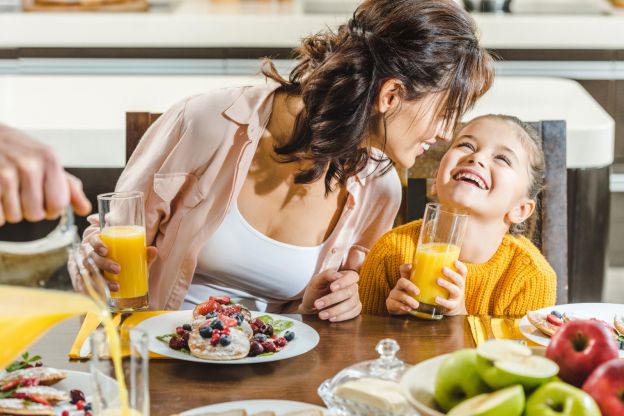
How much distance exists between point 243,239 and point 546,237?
66cm

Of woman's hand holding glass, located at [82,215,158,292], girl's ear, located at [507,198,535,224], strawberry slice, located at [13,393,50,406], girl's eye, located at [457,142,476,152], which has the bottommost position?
strawberry slice, located at [13,393,50,406]

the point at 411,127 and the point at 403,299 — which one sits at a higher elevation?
the point at 411,127

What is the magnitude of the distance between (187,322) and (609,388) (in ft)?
2.49

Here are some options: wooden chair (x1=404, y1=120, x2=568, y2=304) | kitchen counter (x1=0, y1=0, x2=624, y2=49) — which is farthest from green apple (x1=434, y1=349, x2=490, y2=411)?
kitchen counter (x1=0, y1=0, x2=624, y2=49)

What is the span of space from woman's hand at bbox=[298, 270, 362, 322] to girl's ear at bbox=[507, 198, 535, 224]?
0.46 meters

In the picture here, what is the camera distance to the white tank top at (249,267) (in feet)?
6.46

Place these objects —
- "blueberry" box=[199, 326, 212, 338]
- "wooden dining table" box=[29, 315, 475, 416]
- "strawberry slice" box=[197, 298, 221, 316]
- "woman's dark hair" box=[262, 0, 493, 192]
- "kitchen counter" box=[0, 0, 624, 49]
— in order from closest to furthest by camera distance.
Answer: "wooden dining table" box=[29, 315, 475, 416] → "blueberry" box=[199, 326, 212, 338] → "strawberry slice" box=[197, 298, 221, 316] → "woman's dark hair" box=[262, 0, 493, 192] → "kitchen counter" box=[0, 0, 624, 49]

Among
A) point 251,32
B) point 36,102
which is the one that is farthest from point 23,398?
point 251,32

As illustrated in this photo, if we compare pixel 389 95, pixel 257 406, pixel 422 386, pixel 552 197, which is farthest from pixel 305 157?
pixel 422 386

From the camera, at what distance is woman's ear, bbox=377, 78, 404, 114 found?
183cm

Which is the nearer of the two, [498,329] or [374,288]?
[498,329]

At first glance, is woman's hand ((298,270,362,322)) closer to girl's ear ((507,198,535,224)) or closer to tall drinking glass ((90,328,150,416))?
girl's ear ((507,198,535,224))

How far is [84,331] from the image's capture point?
5.07ft

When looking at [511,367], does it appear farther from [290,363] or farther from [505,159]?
[505,159]
